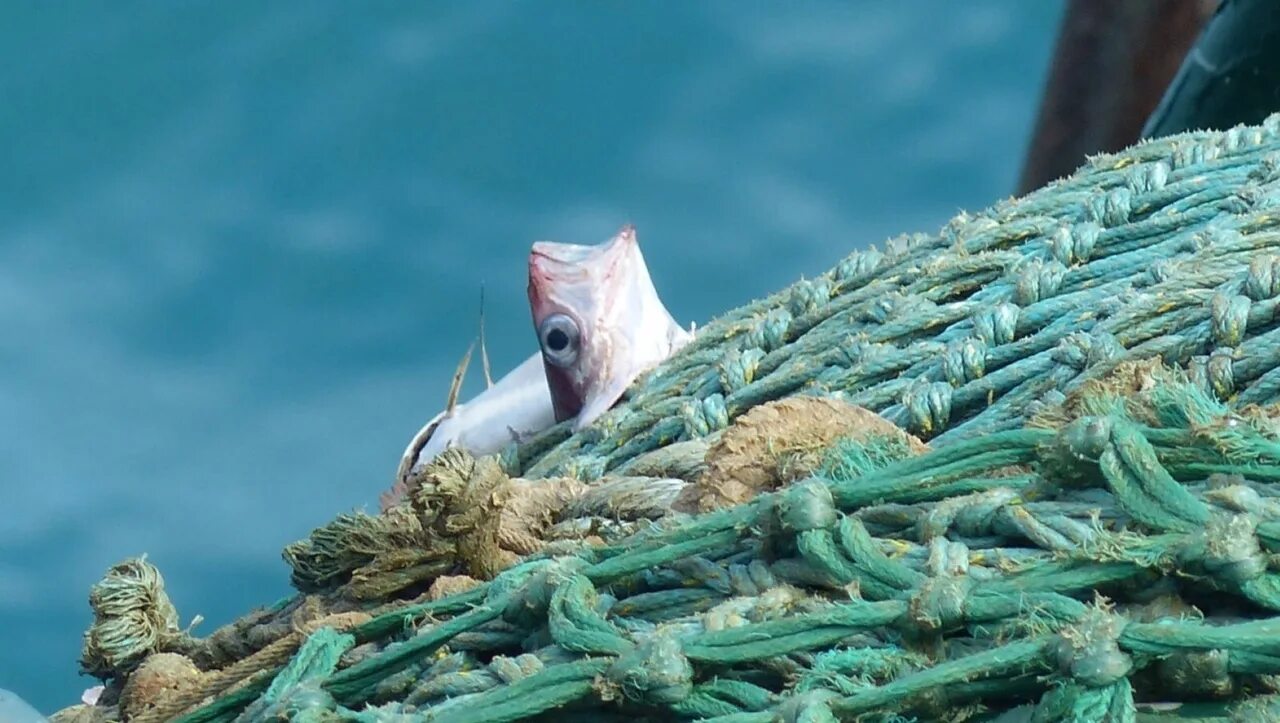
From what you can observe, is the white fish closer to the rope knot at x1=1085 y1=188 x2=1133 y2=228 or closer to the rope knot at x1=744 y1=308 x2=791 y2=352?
the rope knot at x1=744 y1=308 x2=791 y2=352

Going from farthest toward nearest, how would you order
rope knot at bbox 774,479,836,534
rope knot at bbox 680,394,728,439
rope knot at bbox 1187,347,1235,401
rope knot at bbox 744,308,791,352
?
rope knot at bbox 744,308,791,352 → rope knot at bbox 680,394,728,439 → rope knot at bbox 1187,347,1235,401 → rope knot at bbox 774,479,836,534

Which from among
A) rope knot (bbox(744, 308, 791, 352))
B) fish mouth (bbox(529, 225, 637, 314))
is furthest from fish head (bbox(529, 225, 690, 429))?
rope knot (bbox(744, 308, 791, 352))

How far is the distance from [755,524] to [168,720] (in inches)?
13.0

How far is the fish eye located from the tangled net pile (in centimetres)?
16

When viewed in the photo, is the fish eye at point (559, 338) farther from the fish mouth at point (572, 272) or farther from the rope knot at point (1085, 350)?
the rope knot at point (1085, 350)

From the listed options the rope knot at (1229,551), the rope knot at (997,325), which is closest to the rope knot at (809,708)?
the rope knot at (1229,551)

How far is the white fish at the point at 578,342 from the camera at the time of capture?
1.22m

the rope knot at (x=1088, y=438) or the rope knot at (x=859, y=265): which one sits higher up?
the rope knot at (x=859, y=265)

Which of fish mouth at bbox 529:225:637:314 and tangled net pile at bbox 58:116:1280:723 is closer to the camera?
tangled net pile at bbox 58:116:1280:723

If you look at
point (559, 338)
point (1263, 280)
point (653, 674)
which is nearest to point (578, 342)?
point (559, 338)

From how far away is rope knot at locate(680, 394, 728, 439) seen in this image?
0.96 metres

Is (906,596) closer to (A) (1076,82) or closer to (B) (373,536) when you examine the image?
(B) (373,536)

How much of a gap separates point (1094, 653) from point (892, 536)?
0.13 m

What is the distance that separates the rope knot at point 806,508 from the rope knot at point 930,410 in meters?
0.23
